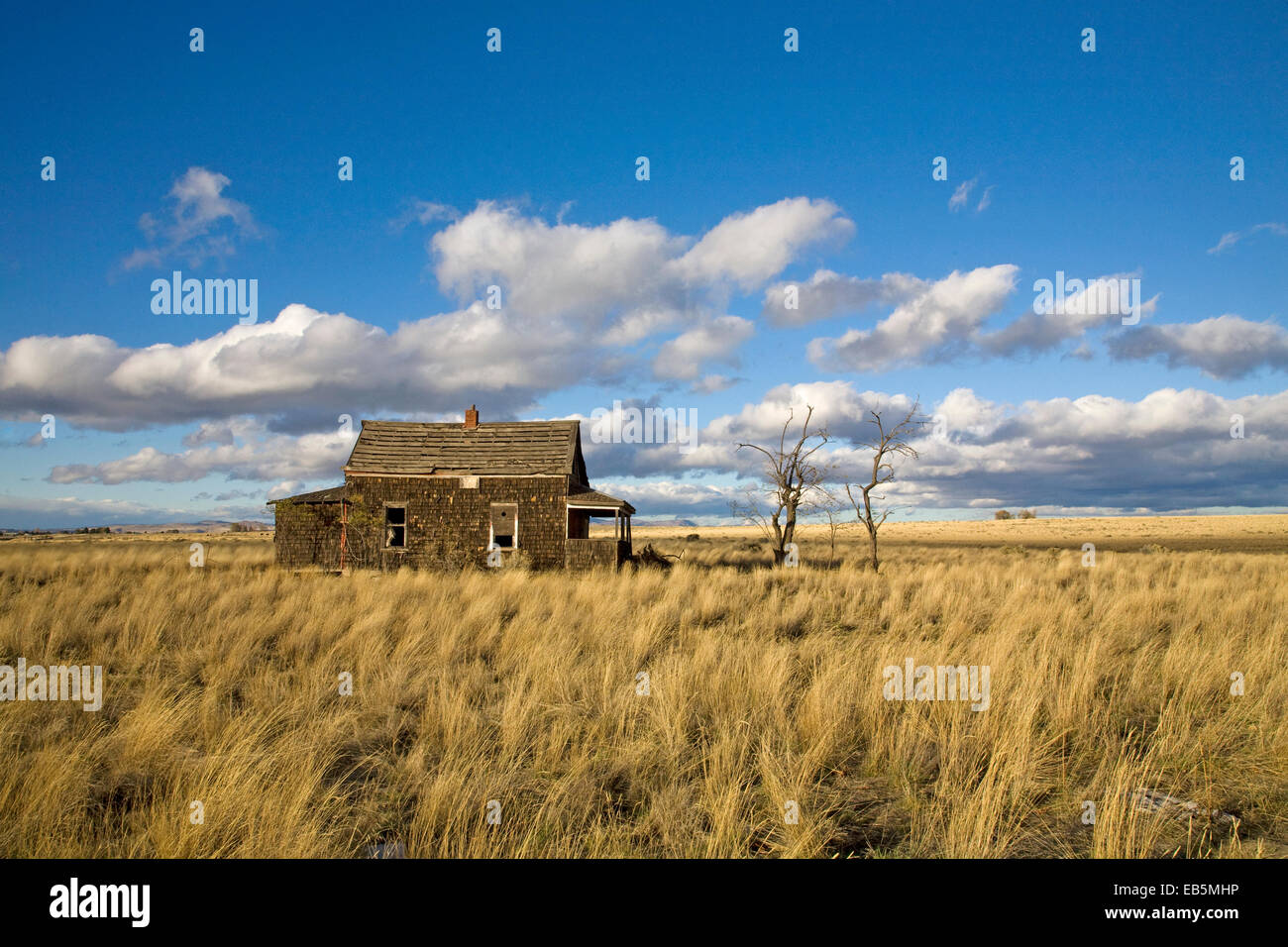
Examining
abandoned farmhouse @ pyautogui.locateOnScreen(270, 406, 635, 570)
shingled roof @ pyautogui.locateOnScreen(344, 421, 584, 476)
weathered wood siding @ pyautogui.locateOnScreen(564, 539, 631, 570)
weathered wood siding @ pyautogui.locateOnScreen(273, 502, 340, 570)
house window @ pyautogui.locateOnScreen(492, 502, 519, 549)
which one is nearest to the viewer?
weathered wood siding @ pyautogui.locateOnScreen(564, 539, 631, 570)

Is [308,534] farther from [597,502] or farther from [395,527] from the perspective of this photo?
[597,502]

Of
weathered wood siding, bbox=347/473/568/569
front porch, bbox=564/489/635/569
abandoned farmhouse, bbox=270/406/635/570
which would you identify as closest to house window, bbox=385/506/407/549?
abandoned farmhouse, bbox=270/406/635/570

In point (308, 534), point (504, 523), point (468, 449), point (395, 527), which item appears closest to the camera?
point (504, 523)

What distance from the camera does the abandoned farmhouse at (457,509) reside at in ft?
70.9

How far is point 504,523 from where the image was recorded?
21938 millimetres

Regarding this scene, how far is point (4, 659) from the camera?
803 cm

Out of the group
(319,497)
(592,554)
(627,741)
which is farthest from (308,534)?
(627,741)

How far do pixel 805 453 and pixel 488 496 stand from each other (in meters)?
10.6

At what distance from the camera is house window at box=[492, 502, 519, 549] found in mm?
21844

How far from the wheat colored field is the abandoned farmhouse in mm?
11582

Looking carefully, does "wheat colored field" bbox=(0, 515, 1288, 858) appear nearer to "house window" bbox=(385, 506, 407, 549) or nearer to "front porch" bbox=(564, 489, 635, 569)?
"front porch" bbox=(564, 489, 635, 569)

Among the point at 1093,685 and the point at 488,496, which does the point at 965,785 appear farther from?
the point at 488,496

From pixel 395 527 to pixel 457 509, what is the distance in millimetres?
2281
